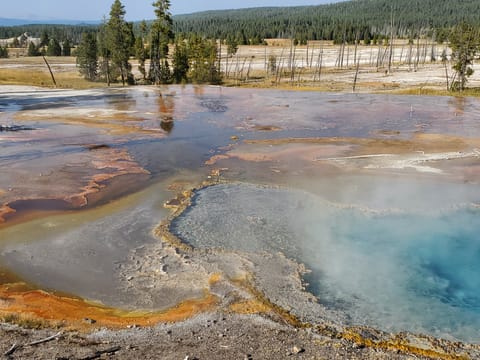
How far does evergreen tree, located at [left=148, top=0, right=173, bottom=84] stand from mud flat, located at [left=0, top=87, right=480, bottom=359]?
932 inches

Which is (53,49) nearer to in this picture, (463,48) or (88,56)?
(88,56)

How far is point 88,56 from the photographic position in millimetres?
45438

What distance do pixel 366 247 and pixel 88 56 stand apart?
4275 cm

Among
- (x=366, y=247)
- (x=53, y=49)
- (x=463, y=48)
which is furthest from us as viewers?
(x=53, y=49)

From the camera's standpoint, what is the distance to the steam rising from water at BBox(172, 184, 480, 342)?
709cm

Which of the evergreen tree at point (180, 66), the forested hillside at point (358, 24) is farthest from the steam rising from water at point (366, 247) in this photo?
the forested hillside at point (358, 24)

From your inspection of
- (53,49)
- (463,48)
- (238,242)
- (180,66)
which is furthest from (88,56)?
(238,242)

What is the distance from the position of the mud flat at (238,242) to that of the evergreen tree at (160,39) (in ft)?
77.7

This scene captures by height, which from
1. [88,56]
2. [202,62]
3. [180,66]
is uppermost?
[88,56]

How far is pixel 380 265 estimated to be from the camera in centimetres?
852

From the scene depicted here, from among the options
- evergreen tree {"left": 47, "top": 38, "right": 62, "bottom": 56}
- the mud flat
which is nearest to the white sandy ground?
the mud flat

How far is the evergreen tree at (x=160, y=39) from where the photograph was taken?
4072 cm

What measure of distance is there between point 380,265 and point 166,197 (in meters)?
5.96

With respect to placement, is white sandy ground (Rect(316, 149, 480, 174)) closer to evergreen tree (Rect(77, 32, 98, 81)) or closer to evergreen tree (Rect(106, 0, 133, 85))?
evergreen tree (Rect(106, 0, 133, 85))
